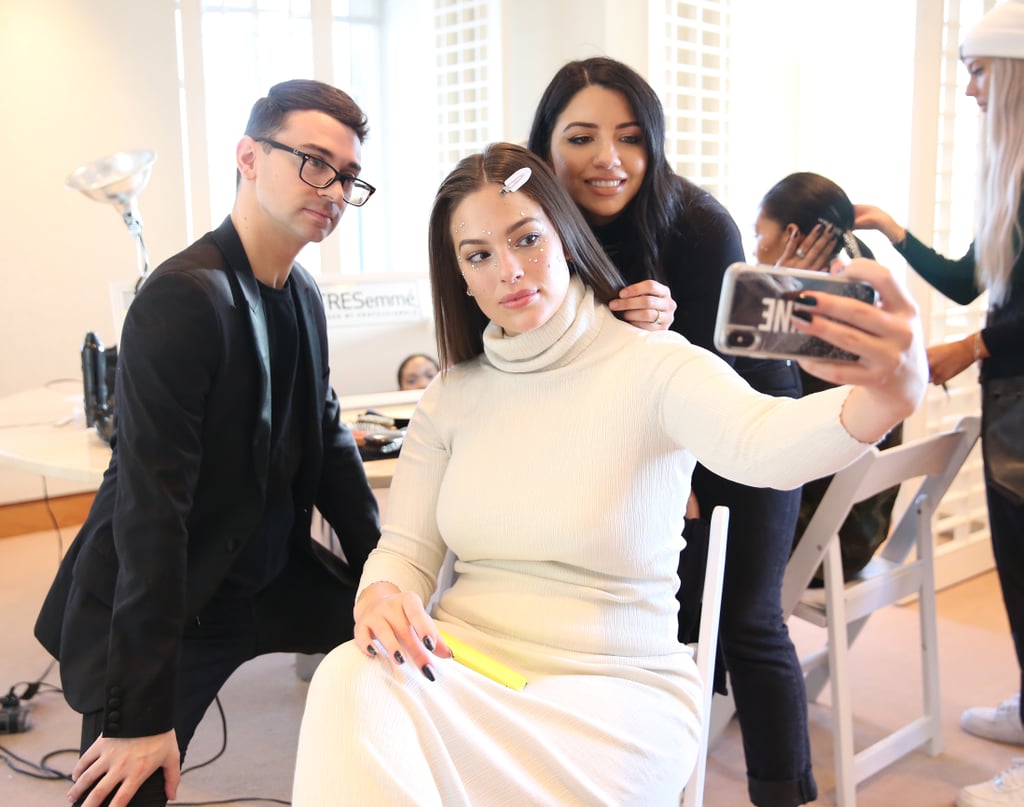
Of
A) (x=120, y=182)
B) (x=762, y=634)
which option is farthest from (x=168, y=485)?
(x=120, y=182)

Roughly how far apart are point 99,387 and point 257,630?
0.83m

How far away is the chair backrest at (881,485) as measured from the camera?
1902 mm

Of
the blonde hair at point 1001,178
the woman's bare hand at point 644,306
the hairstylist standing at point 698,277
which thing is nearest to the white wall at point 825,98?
the blonde hair at point 1001,178

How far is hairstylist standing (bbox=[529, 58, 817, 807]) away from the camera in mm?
1676

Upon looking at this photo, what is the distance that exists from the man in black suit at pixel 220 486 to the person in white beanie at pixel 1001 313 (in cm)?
129

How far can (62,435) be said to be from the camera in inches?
91.0

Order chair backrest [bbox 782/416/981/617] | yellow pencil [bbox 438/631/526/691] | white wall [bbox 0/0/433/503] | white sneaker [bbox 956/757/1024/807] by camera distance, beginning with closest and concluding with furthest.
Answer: yellow pencil [bbox 438/631/526/691]
chair backrest [bbox 782/416/981/617]
white sneaker [bbox 956/757/1024/807]
white wall [bbox 0/0/433/503]

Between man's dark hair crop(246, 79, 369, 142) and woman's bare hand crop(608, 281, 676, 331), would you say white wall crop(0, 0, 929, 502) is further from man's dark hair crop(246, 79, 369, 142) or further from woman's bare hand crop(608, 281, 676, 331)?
woman's bare hand crop(608, 281, 676, 331)

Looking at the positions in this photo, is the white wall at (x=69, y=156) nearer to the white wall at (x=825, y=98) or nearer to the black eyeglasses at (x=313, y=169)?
the white wall at (x=825, y=98)

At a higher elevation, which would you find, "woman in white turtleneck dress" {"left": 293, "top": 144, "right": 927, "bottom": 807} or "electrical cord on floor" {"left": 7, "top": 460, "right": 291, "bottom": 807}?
"woman in white turtleneck dress" {"left": 293, "top": 144, "right": 927, "bottom": 807}

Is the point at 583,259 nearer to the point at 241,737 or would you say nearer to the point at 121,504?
the point at 121,504

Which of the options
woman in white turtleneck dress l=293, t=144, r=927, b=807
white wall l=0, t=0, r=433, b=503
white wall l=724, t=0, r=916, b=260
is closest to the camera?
woman in white turtleneck dress l=293, t=144, r=927, b=807

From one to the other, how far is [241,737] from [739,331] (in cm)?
197

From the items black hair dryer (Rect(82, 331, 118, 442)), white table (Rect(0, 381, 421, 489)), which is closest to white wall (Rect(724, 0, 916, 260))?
white table (Rect(0, 381, 421, 489))
